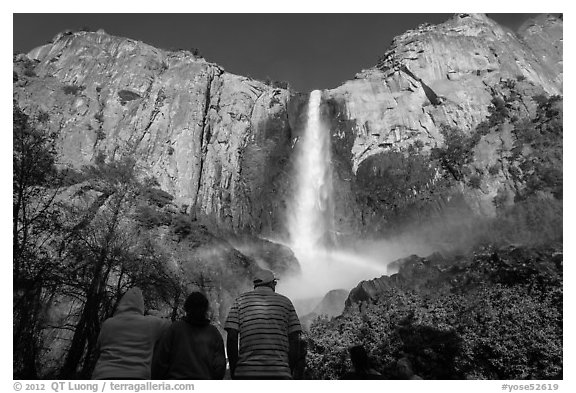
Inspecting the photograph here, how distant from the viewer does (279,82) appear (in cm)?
5584

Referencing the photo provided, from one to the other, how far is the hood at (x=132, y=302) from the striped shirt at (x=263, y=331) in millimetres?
944

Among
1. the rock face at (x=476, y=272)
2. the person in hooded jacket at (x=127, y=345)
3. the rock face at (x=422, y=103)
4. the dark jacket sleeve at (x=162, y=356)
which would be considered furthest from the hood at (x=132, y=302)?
the rock face at (x=422, y=103)

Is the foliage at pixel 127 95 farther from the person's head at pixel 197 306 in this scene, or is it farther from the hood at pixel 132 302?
the person's head at pixel 197 306

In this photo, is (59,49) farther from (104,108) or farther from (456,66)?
(456,66)

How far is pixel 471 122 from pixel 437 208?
11388mm

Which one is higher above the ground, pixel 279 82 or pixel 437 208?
pixel 279 82

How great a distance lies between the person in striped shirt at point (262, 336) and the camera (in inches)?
195

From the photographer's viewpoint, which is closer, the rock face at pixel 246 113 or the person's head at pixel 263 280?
the person's head at pixel 263 280

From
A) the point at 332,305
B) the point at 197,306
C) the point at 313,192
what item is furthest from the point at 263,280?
the point at 313,192

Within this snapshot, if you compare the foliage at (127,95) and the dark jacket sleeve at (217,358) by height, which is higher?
the foliage at (127,95)
